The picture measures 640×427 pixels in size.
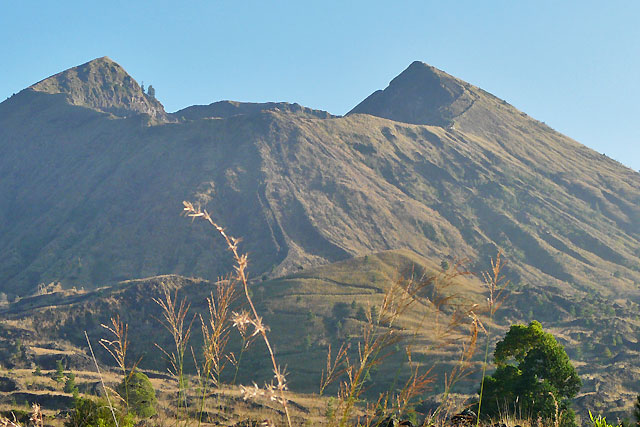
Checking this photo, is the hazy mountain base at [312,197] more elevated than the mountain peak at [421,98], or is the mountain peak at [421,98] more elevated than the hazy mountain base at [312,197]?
the mountain peak at [421,98]

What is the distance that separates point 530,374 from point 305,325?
37.3m

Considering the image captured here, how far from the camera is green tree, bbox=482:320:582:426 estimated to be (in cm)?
1441

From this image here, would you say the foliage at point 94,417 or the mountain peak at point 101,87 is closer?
the foliage at point 94,417

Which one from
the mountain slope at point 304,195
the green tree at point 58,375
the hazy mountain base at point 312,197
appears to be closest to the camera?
the green tree at point 58,375

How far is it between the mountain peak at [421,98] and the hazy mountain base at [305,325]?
10062 centimetres

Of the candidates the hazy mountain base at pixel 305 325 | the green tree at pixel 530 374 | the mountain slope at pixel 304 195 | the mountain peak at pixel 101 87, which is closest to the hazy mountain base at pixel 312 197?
the mountain slope at pixel 304 195

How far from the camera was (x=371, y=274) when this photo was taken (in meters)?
62.4

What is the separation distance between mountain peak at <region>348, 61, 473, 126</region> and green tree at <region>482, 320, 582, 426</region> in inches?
5476

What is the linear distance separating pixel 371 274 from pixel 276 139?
65.5 metres

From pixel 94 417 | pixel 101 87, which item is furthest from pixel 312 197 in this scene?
pixel 101 87

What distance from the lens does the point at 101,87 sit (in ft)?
610

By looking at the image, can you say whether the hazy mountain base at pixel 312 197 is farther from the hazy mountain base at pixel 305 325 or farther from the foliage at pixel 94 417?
the foliage at pixel 94 417

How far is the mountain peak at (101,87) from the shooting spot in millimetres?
174000

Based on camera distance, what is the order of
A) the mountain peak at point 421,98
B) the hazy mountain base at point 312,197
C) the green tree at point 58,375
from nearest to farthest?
the green tree at point 58,375 → the hazy mountain base at point 312,197 → the mountain peak at point 421,98
